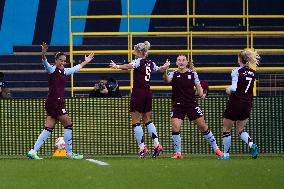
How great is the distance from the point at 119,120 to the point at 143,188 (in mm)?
9426

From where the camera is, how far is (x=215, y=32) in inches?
1113

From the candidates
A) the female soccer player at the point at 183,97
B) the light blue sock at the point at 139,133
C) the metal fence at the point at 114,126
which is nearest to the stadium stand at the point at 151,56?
the metal fence at the point at 114,126

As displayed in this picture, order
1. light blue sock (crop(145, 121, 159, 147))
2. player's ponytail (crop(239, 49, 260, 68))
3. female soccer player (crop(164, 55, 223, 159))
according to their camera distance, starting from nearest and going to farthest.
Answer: player's ponytail (crop(239, 49, 260, 68)), female soccer player (crop(164, 55, 223, 159)), light blue sock (crop(145, 121, 159, 147))

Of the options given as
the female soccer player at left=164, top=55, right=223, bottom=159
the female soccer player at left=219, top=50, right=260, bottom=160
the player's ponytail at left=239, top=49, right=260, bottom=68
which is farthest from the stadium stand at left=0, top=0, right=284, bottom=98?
the player's ponytail at left=239, top=49, right=260, bottom=68

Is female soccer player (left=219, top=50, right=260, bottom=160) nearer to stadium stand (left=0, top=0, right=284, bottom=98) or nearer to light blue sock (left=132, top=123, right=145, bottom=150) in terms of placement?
light blue sock (left=132, top=123, right=145, bottom=150)

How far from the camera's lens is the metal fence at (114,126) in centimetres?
2303

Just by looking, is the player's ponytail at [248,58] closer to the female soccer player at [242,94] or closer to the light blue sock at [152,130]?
the female soccer player at [242,94]

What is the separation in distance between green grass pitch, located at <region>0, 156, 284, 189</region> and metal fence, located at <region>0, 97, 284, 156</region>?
3.76 m

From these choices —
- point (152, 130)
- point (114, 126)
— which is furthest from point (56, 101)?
point (114, 126)

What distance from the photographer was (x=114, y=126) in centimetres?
2327

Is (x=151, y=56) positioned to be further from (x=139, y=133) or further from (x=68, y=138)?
(x=68, y=138)

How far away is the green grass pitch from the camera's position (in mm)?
14234

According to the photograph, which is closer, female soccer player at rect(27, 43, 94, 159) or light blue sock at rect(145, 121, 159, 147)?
female soccer player at rect(27, 43, 94, 159)

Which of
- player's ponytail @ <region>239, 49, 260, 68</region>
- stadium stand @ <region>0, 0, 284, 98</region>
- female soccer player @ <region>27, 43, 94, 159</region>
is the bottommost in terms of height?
female soccer player @ <region>27, 43, 94, 159</region>
